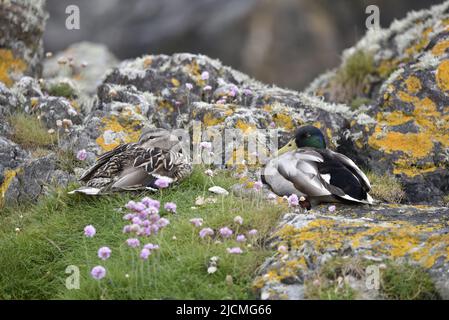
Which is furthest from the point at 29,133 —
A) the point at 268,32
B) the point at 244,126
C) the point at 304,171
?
the point at 268,32

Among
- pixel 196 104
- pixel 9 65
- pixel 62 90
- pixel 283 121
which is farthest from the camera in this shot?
pixel 9 65

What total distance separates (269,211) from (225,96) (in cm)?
295

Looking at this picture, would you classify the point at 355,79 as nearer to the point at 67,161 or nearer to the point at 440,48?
the point at 440,48

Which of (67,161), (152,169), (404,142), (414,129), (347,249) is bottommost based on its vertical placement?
(347,249)

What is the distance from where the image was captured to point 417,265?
Answer: 5262 millimetres

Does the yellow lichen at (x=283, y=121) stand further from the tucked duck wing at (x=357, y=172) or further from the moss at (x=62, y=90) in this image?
the moss at (x=62, y=90)

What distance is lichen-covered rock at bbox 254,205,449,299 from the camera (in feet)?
17.0

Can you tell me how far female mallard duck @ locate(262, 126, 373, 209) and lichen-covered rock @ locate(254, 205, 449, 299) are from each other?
78 centimetres

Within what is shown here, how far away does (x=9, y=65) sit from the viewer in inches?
419

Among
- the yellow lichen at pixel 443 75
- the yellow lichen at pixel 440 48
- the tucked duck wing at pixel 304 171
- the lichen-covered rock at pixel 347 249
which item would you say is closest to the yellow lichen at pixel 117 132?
the tucked duck wing at pixel 304 171

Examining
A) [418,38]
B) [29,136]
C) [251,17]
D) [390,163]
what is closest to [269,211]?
[390,163]

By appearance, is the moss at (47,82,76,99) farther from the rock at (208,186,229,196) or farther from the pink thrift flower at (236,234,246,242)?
the pink thrift flower at (236,234,246,242)

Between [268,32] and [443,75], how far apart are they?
20.6 feet
